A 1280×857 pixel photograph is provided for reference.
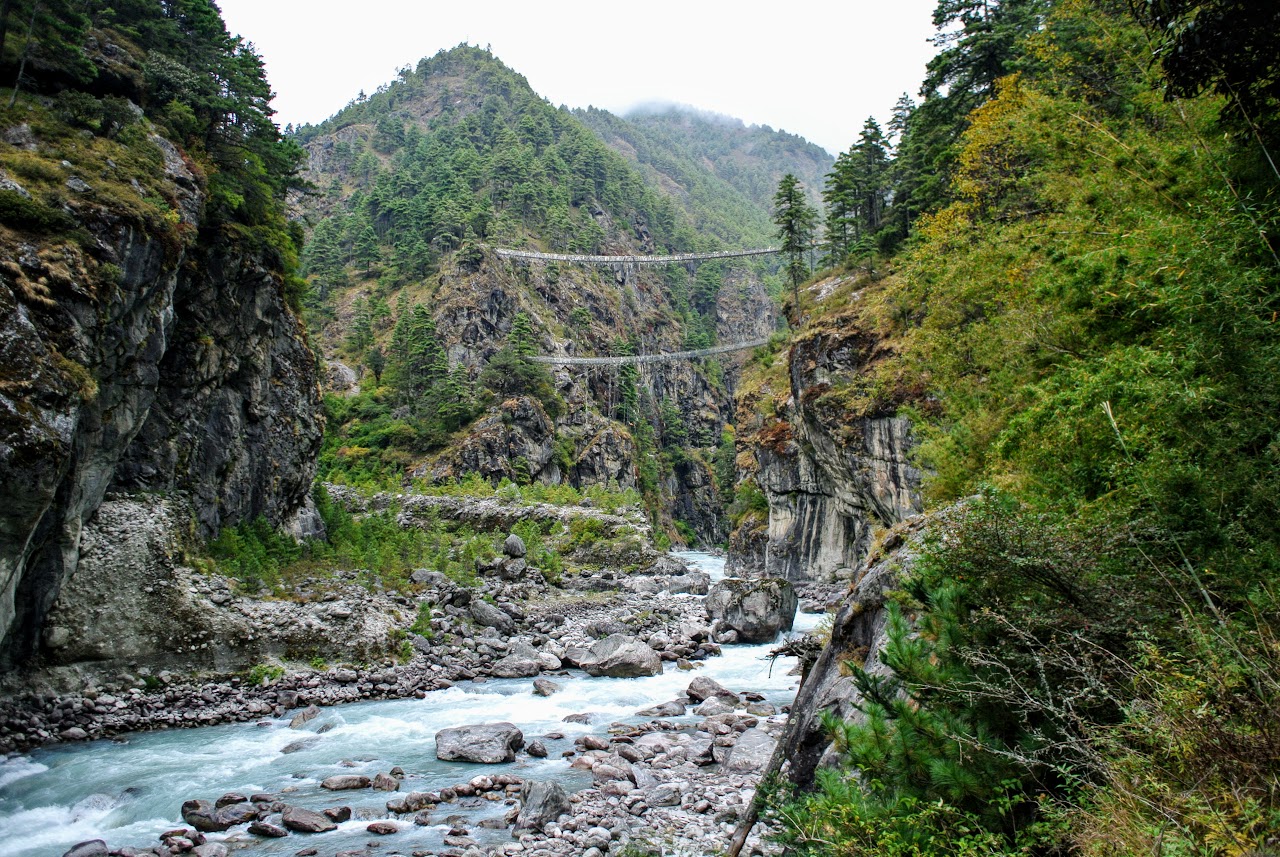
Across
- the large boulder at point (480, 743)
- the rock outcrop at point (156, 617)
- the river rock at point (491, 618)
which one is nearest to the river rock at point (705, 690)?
the large boulder at point (480, 743)

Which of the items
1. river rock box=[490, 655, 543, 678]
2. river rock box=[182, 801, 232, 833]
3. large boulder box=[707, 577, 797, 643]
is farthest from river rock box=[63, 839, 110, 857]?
large boulder box=[707, 577, 797, 643]

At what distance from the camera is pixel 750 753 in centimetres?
1228

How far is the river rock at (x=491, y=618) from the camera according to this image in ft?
78.2

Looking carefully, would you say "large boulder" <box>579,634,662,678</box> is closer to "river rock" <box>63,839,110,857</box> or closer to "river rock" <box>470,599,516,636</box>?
"river rock" <box>470,599,516,636</box>

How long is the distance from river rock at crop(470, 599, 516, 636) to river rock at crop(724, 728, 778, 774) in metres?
12.5

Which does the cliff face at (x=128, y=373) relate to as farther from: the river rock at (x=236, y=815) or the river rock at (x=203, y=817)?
the river rock at (x=236, y=815)

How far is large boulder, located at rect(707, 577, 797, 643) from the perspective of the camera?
931 inches

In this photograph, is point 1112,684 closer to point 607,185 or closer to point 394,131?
point 607,185

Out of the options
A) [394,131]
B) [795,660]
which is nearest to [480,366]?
[795,660]

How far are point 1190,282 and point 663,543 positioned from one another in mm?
50948

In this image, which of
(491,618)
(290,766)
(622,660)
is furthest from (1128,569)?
(491,618)

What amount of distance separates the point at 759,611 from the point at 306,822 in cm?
1662

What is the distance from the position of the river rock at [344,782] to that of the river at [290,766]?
0.17 m

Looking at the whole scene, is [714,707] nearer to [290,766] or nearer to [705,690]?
[705,690]
